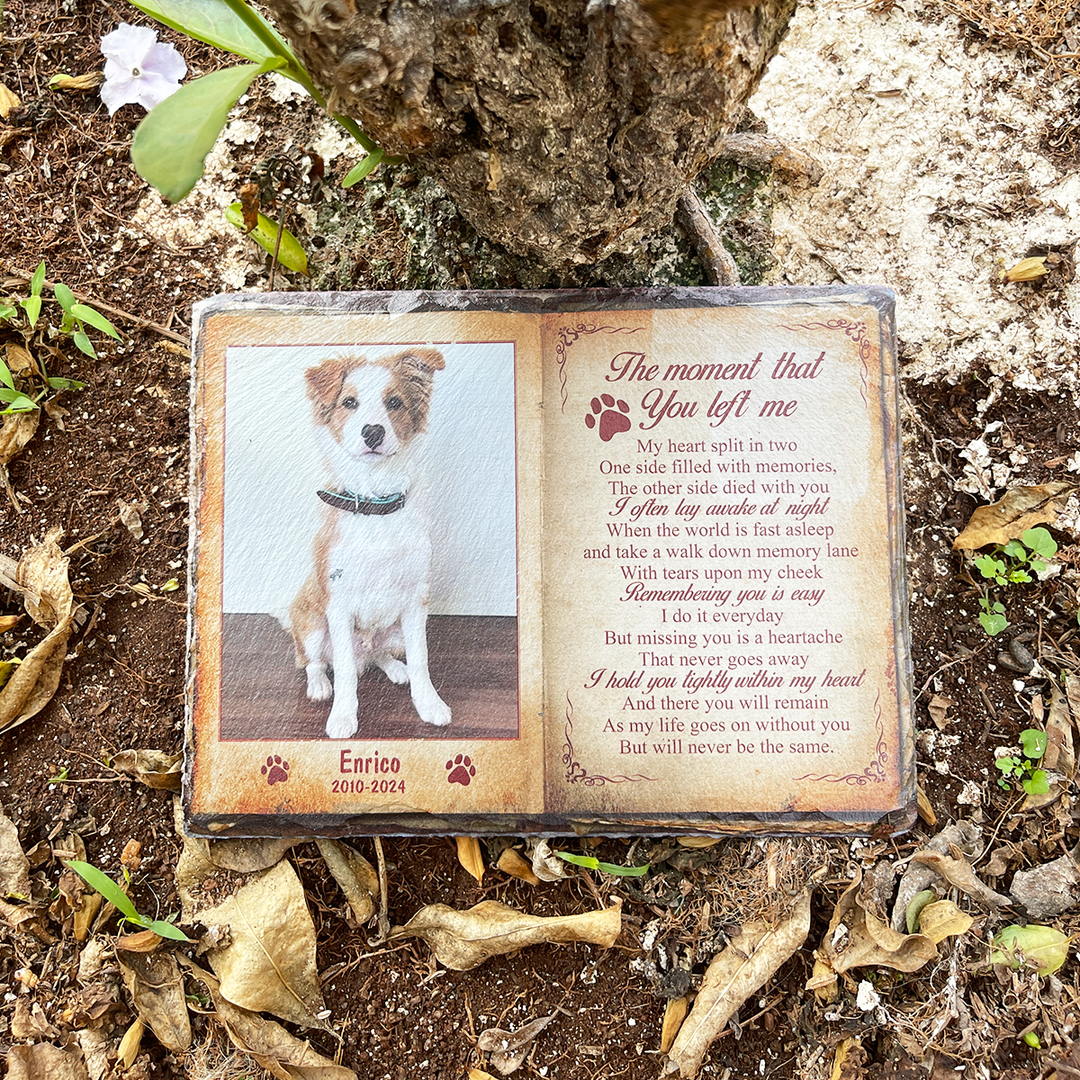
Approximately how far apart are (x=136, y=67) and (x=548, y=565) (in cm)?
98

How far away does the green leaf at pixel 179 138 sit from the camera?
2.57ft

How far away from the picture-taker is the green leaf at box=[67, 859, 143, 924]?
45.8 inches

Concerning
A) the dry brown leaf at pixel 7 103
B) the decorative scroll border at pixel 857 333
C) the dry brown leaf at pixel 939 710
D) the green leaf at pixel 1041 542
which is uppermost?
the dry brown leaf at pixel 7 103

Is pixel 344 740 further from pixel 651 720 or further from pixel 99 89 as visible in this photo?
pixel 99 89

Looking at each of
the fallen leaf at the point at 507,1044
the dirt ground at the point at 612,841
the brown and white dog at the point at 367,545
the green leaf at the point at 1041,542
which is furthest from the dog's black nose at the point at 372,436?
the green leaf at the point at 1041,542

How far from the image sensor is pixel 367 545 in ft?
3.85

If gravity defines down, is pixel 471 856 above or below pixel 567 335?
below

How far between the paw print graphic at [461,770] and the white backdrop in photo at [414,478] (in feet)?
0.68

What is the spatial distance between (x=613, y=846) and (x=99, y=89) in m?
1.43

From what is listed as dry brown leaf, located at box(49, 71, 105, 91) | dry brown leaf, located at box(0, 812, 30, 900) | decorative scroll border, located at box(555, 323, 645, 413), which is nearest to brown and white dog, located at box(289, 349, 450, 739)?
decorative scroll border, located at box(555, 323, 645, 413)

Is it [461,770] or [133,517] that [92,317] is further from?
[461,770]

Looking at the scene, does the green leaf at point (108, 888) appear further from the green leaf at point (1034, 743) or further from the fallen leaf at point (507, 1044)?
the green leaf at point (1034, 743)

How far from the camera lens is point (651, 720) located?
3.79 ft

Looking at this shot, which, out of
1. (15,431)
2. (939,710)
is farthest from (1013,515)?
(15,431)
